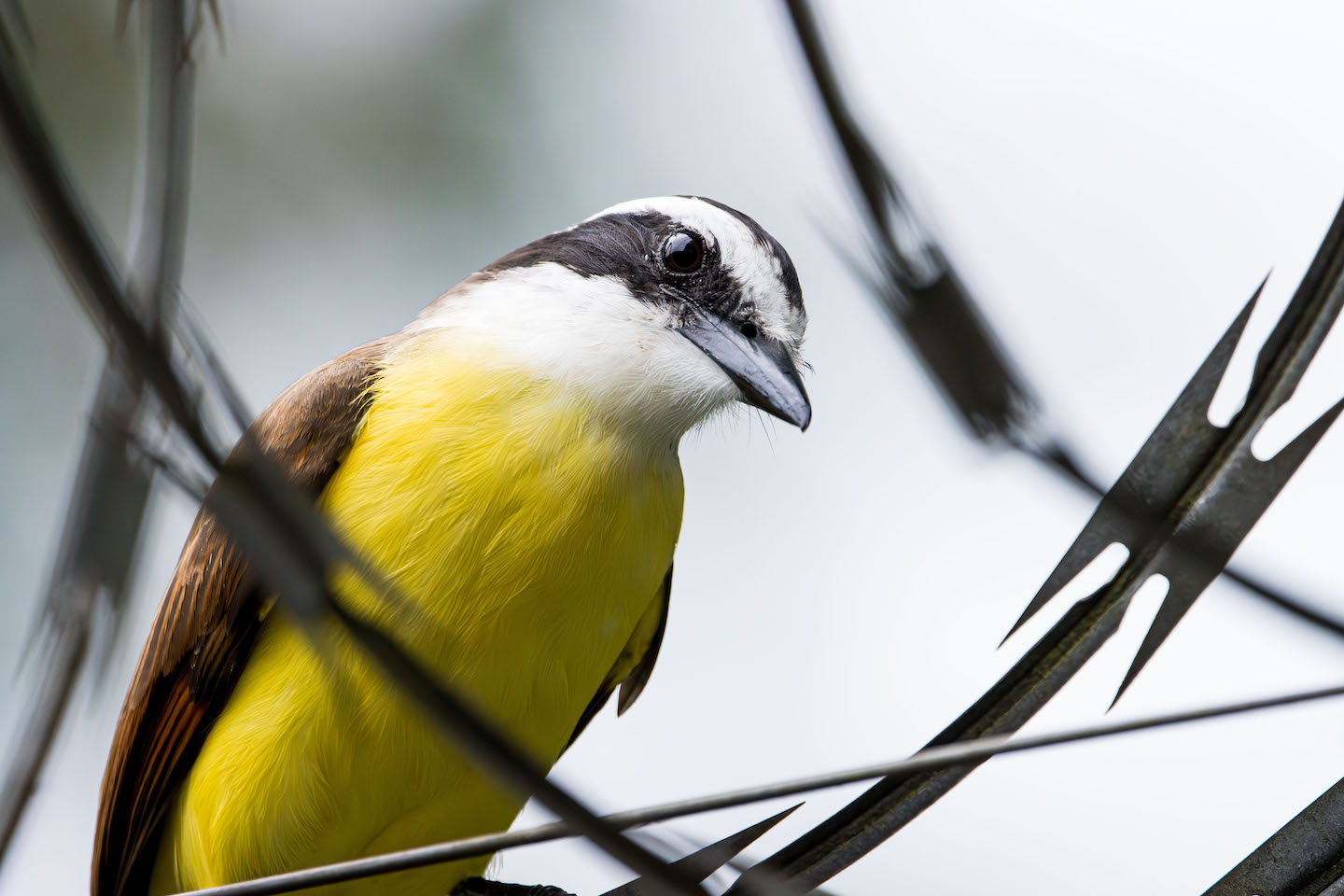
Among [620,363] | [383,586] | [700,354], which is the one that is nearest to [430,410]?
[620,363]

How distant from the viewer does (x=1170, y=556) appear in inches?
50.1

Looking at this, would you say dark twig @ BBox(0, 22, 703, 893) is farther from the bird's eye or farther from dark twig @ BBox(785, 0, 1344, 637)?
the bird's eye

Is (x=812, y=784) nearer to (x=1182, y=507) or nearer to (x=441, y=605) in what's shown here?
(x=1182, y=507)

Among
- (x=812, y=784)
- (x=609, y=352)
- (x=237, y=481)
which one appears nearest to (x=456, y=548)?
(x=609, y=352)

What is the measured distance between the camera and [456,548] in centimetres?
221

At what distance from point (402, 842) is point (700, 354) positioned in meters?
1.15

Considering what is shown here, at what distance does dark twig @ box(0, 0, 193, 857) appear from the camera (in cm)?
70

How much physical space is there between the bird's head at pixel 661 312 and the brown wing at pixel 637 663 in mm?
514

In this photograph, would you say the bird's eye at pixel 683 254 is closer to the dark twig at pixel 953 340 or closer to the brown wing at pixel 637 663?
the brown wing at pixel 637 663

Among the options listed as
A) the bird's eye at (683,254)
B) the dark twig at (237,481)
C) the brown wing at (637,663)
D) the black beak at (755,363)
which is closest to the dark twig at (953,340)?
the dark twig at (237,481)

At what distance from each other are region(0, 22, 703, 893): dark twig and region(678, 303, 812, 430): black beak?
1565 mm

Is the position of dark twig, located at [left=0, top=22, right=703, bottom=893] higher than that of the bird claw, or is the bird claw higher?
dark twig, located at [left=0, top=22, right=703, bottom=893]

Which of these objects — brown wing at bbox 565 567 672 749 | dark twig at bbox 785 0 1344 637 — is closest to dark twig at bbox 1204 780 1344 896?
dark twig at bbox 785 0 1344 637

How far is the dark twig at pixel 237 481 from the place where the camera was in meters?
0.57
